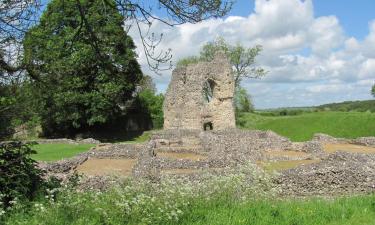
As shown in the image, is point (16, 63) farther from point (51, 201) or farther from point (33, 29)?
point (51, 201)

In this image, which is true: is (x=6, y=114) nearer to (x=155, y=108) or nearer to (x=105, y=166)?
(x=105, y=166)

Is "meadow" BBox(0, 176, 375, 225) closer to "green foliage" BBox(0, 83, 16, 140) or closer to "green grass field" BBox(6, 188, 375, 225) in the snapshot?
"green grass field" BBox(6, 188, 375, 225)

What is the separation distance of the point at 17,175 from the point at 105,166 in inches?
482

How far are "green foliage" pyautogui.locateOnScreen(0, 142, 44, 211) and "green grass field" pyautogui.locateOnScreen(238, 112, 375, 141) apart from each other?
34650mm

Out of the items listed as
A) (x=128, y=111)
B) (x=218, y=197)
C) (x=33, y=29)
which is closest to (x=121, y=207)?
(x=218, y=197)

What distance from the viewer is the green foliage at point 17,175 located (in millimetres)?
7000

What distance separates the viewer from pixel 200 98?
38.3 metres

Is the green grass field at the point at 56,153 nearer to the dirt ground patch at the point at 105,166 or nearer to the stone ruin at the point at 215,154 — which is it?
the stone ruin at the point at 215,154

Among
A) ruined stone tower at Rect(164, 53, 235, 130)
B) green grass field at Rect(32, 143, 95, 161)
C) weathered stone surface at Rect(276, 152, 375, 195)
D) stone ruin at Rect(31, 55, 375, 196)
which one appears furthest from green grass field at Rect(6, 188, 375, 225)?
ruined stone tower at Rect(164, 53, 235, 130)

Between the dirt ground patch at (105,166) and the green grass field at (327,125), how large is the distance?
22704 millimetres

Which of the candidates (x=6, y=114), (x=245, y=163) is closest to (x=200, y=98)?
(x=245, y=163)

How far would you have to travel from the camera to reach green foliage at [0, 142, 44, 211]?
7.00 meters

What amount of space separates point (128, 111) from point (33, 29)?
120ft

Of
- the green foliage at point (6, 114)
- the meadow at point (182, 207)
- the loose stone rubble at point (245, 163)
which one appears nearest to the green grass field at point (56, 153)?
the loose stone rubble at point (245, 163)
